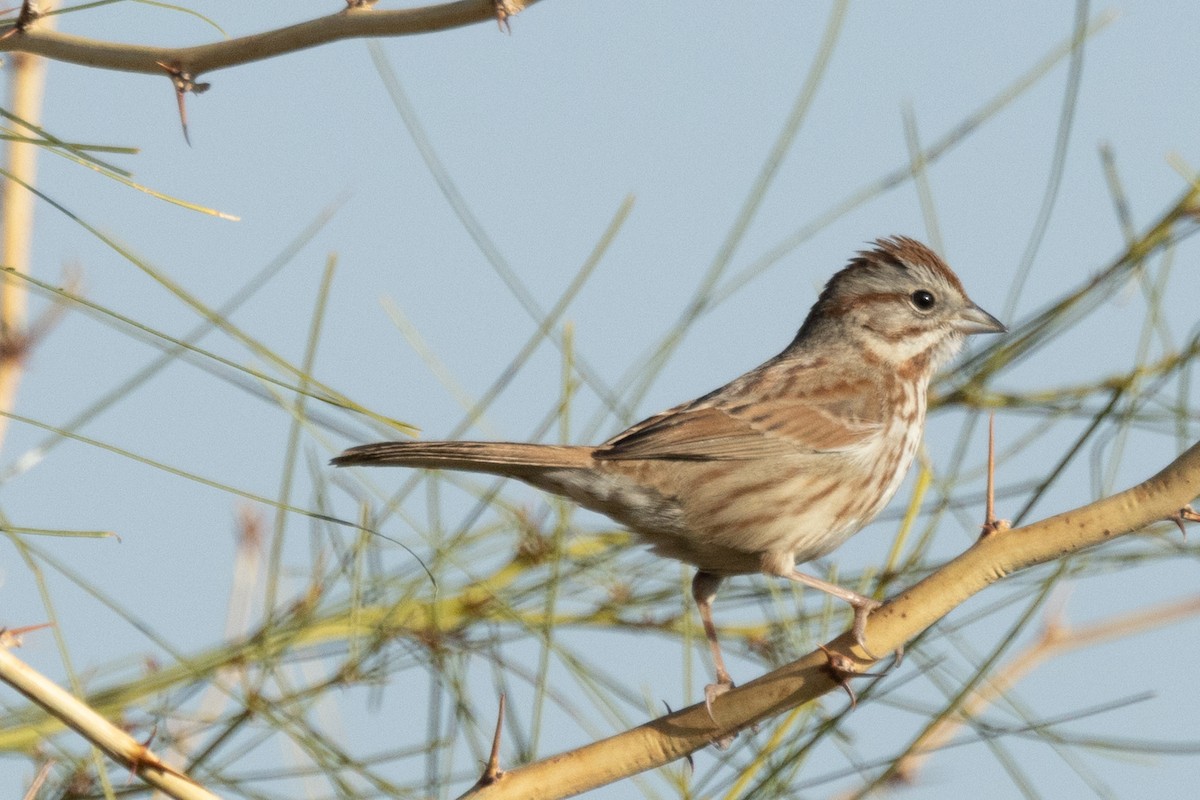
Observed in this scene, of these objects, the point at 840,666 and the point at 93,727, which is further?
the point at 840,666

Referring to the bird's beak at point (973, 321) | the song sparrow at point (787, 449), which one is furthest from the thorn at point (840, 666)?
the bird's beak at point (973, 321)

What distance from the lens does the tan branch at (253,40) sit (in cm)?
204

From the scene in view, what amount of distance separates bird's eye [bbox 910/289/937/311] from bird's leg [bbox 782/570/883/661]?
4.04ft

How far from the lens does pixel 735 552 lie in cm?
432

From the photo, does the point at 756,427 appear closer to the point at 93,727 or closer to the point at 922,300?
the point at 922,300

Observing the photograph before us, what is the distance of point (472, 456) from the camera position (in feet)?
12.7

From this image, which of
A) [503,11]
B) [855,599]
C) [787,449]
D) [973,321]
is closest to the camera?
[503,11]

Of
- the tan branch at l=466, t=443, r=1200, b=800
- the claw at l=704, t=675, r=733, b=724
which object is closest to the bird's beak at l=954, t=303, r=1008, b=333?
the claw at l=704, t=675, r=733, b=724

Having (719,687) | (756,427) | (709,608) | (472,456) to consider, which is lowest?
(719,687)

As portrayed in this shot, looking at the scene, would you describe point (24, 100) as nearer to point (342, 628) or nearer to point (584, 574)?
point (342, 628)

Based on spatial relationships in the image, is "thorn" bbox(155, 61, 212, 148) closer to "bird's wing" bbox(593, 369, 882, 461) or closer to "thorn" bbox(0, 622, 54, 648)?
"thorn" bbox(0, 622, 54, 648)

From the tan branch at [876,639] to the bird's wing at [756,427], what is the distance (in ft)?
5.85

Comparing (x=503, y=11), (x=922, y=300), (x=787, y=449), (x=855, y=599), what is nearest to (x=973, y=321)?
(x=922, y=300)

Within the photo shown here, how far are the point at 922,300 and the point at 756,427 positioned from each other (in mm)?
808
